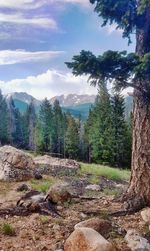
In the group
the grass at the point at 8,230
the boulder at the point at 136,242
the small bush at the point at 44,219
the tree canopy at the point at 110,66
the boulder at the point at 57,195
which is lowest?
the boulder at the point at 136,242

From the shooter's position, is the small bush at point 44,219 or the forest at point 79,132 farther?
the forest at point 79,132

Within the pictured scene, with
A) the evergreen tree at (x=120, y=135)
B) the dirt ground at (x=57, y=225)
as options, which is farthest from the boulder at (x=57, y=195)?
the evergreen tree at (x=120, y=135)

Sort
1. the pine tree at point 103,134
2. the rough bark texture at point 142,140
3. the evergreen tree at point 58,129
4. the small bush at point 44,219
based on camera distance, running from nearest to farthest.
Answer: the small bush at point 44,219
the rough bark texture at point 142,140
the pine tree at point 103,134
the evergreen tree at point 58,129

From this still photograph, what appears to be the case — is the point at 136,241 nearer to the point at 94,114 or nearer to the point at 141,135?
the point at 141,135

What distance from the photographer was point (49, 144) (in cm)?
8444

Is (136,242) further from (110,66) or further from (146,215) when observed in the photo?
(110,66)

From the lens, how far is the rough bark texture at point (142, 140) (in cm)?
935

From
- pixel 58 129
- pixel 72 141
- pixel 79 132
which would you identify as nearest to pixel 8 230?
pixel 72 141

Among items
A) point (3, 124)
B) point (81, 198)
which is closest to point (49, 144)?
point (3, 124)

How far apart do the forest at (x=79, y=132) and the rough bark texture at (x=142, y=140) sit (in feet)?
60.1

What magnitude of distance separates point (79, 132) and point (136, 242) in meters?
78.8

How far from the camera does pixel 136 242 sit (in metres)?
7.41

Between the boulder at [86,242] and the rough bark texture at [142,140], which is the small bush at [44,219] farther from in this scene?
the rough bark texture at [142,140]

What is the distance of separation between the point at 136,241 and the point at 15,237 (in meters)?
2.39
